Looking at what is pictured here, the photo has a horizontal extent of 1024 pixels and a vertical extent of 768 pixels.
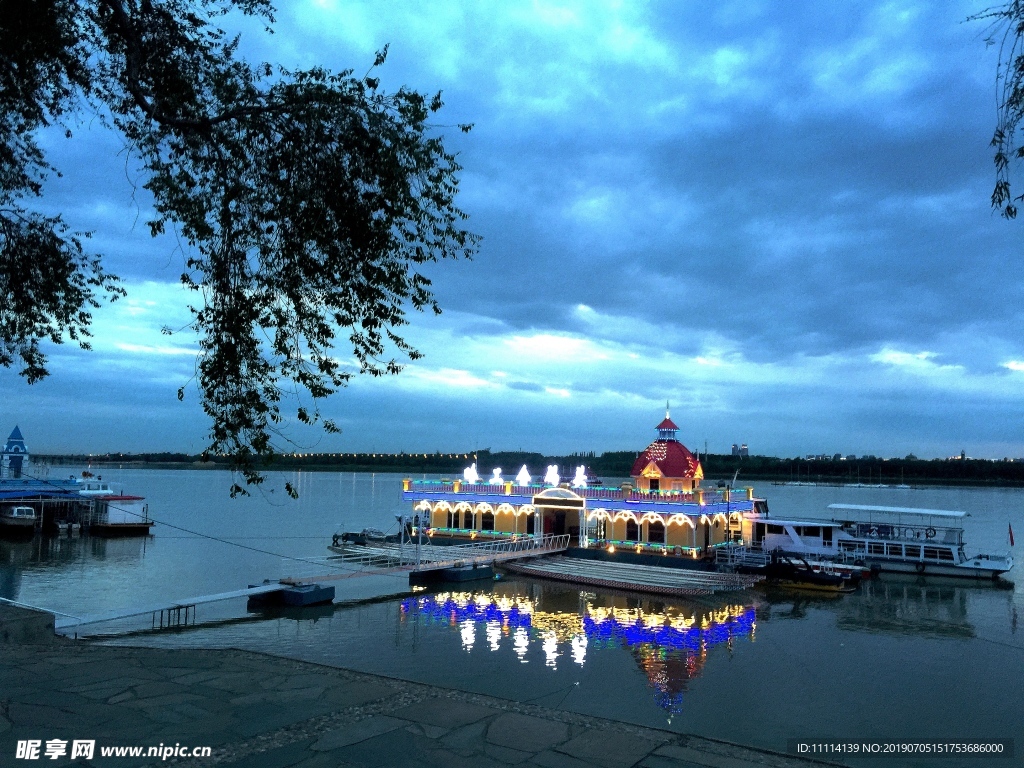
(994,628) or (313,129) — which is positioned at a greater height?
(313,129)

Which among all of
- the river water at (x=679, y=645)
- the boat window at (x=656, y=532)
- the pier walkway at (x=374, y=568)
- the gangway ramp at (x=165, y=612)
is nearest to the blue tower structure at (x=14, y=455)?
the river water at (x=679, y=645)

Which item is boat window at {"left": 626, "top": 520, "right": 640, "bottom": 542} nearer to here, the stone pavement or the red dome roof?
the red dome roof

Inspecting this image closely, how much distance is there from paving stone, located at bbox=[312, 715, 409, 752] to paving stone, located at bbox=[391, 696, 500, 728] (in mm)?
292

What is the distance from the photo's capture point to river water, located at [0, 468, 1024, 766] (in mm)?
18453

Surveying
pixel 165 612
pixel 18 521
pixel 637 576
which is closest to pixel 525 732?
pixel 165 612

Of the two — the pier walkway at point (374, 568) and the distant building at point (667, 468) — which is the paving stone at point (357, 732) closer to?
the pier walkway at point (374, 568)

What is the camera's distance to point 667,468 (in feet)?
133

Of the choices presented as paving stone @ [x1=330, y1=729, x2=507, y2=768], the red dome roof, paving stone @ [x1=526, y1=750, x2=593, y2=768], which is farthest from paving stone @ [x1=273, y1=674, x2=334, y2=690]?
the red dome roof

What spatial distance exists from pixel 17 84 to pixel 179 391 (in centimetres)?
573

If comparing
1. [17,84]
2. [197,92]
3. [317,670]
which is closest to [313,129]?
[197,92]

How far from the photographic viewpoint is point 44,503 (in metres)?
64.4

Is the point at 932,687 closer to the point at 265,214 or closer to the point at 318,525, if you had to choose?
the point at 265,214

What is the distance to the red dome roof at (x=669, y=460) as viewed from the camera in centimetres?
4034

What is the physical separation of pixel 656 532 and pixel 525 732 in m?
30.3
